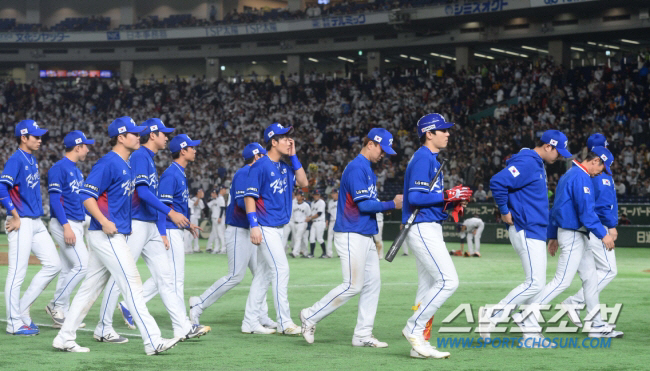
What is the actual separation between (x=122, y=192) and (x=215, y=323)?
2668 millimetres

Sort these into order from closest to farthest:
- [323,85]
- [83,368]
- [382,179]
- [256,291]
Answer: [83,368] < [256,291] < [382,179] < [323,85]

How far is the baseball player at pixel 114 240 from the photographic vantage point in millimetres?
6656

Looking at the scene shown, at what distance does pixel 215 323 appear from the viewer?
9.00 m

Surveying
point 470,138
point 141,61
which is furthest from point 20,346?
point 141,61

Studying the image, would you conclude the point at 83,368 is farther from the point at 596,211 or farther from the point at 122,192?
the point at 596,211

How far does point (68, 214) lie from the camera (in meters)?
8.86

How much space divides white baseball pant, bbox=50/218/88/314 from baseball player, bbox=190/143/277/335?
1312 millimetres

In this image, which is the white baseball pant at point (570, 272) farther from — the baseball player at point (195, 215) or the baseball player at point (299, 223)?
the baseball player at point (195, 215)

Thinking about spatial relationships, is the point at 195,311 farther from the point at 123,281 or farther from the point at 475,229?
the point at 475,229

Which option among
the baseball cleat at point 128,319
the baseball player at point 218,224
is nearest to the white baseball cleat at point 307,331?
the baseball cleat at point 128,319

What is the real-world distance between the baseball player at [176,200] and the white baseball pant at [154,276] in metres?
0.31

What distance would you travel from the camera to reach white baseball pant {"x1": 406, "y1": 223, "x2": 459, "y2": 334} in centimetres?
661

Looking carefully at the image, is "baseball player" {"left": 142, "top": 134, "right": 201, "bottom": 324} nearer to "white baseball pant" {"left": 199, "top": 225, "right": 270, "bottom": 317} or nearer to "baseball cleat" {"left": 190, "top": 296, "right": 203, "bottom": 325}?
"baseball cleat" {"left": 190, "top": 296, "right": 203, "bottom": 325}

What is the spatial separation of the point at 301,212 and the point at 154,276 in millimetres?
12888
